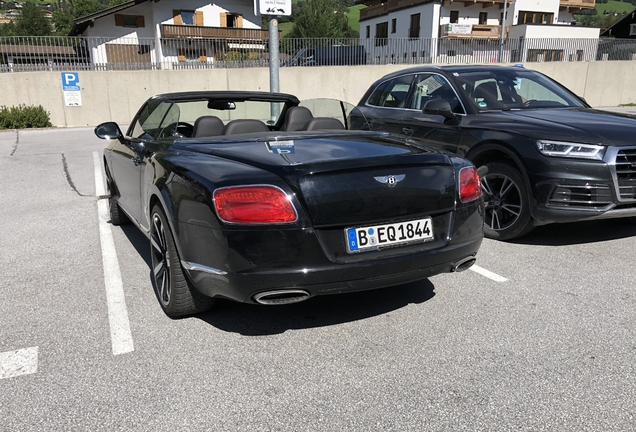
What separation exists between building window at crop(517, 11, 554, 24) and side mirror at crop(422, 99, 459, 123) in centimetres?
5452

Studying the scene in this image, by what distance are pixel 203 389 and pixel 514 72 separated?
5.07 metres

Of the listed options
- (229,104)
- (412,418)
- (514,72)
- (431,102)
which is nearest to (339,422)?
(412,418)

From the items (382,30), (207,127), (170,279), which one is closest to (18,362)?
(170,279)

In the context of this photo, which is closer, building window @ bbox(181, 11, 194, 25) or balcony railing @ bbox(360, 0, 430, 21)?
building window @ bbox(181, 11, 194, 25)

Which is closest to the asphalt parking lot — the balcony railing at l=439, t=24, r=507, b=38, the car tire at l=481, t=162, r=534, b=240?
the car tire at l=481, t=162, r=534, b=240

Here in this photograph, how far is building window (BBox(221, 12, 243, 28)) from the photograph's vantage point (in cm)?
4506

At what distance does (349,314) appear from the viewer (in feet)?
11.1

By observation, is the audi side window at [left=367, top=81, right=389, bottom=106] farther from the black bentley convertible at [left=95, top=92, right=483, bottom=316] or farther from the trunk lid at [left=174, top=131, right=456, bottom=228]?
the trunk lid at [left=174, top=131, right=456, bottom=228]

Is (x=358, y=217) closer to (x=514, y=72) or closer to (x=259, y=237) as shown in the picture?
(x=259, y=237)

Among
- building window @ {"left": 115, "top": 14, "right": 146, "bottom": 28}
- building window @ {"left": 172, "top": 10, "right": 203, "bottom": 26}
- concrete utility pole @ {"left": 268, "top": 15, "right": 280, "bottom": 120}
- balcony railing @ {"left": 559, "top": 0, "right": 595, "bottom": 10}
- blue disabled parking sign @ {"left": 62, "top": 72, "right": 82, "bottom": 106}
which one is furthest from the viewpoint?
balcony railing @ {"left": 559, "top": 0, "right": 595, "bottom": 10}

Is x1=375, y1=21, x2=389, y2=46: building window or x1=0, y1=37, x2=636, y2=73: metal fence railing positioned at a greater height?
x1=375, y1=21, x2=389, y2=46: building window

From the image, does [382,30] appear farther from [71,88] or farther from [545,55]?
[71,88]

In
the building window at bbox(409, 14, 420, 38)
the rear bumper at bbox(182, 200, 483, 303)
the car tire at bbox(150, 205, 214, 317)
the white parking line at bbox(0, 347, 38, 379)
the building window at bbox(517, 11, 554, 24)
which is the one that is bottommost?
the white parking line at bbox(0, 347, 38, 379)

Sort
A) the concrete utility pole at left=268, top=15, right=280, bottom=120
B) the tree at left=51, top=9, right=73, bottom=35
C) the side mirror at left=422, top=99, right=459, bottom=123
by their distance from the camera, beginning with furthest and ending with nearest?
the tree at left=51, top=9, right=73, bottom=35 < the concrete utility pole at left=268, top=15, right=280, bottom=120 < the side mirror at left=422, top=99, right=459, bottom=123
